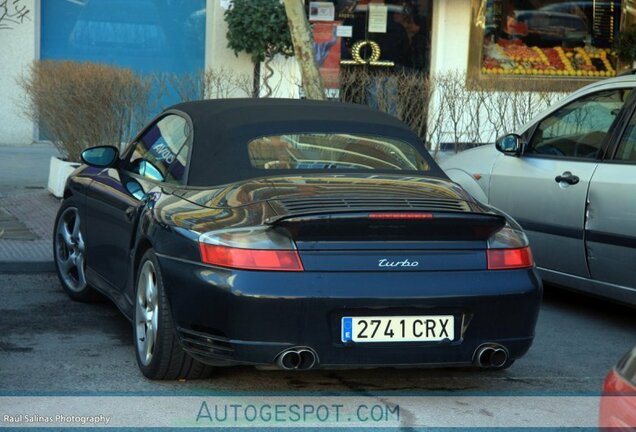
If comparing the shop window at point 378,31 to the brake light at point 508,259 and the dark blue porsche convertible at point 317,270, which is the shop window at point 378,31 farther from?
the brake light at point 508,259

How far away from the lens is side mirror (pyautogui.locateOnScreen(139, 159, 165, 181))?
21.5 ft

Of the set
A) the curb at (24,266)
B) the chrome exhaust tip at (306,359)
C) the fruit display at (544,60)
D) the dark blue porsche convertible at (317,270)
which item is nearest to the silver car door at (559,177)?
the dark blue porsche convertible at (317,270)

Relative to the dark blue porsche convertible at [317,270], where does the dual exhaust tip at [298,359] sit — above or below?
below

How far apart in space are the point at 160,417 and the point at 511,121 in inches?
307

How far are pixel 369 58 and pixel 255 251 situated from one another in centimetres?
1184

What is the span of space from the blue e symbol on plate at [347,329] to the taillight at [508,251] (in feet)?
2.35

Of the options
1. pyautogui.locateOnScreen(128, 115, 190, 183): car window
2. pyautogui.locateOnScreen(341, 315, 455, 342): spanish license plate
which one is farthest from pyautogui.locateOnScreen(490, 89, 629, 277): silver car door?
pyautogui.locateOnScreen(128, 115, 190, 183): car window

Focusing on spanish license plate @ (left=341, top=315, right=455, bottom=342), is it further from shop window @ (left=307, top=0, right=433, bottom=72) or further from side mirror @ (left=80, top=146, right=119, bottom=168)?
shop window @ (left=307, top=0, right=433, bottom=72)

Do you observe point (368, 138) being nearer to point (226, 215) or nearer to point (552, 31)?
point (226, 215)

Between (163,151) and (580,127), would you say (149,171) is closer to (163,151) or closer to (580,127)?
(163,151)

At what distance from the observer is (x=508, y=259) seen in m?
5.51

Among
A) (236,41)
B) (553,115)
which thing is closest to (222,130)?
(553,115)

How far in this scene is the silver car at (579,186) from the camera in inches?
282

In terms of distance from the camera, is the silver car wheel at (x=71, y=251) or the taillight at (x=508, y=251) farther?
the silver car wheel at (x=71, y=251)
